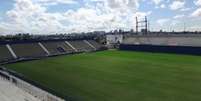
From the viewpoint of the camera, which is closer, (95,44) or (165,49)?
(165,49)

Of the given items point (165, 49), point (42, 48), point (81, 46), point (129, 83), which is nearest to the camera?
point (129, 83)

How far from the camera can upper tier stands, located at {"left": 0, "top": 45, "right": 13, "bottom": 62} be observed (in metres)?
46.7

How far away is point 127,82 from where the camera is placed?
2433 cm

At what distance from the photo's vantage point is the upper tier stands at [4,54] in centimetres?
4674

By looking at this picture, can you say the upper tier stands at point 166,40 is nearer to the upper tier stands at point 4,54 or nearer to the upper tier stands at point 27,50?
the upper tier stands at point 27,50

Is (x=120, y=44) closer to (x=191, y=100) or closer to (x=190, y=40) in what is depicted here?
(x=190, y=40)

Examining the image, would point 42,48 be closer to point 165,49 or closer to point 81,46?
point 81,46

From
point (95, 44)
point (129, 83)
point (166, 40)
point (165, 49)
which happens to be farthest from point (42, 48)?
point (129, 83)

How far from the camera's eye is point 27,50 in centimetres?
5319

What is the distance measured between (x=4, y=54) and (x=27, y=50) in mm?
5785

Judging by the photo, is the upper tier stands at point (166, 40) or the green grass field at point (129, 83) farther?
the upper tier stands at point (166, 40)

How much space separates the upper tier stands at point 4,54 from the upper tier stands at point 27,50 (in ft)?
5.37

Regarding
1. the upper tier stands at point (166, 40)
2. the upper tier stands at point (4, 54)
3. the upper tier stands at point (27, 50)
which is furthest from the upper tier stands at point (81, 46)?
the upper tier stands at point (4, 54)

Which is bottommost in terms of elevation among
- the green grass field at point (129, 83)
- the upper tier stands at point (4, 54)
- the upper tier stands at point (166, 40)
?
the green grass field at point (129, 83)
